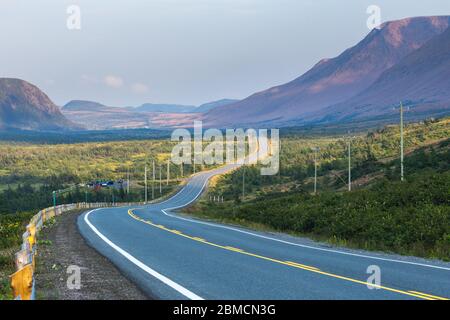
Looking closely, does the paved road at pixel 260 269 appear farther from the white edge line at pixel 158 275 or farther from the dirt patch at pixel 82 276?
the dirt patch at pixel 82 276

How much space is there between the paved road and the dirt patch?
1.04ft

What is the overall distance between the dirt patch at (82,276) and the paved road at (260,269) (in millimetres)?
317

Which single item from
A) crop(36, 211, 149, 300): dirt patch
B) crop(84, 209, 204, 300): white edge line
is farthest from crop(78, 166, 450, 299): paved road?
crop(36, 211, 149, 300): dirt patch

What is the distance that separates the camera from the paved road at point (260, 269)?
10.8 metres

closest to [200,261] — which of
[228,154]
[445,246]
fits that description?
[445,246]

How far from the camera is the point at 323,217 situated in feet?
92.2

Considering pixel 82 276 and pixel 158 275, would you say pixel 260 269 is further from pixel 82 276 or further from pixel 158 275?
pixel 82 276

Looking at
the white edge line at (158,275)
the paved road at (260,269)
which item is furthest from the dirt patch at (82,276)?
the white edge line at (158,275)

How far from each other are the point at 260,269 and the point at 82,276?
375 centimetres
